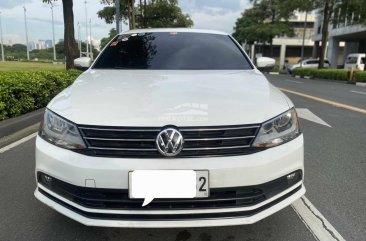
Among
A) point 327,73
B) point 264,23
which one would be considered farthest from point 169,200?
point 264,23

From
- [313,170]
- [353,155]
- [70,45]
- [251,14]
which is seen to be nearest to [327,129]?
[353,155]

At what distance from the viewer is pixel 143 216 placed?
237cm

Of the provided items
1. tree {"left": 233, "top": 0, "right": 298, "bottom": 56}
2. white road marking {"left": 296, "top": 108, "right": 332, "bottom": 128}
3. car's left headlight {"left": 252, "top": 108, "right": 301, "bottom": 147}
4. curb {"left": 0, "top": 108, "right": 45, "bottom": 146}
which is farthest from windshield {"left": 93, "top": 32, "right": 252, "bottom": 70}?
tree {"left": 233, "top": 0, "right": 298, "bottom": 56}

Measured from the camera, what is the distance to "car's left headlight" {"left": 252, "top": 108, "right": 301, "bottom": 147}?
250cm

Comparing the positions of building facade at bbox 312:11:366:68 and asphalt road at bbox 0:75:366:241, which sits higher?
building facade at bbox 312:11:366:68

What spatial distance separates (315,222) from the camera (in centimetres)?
307

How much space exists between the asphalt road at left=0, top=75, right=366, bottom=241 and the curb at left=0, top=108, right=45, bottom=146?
517 millimetres

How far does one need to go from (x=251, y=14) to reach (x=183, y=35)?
56487mm

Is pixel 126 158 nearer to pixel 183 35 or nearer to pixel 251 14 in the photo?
pixel 183 35

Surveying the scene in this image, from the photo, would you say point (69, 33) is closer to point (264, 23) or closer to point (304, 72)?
point (304, 72)

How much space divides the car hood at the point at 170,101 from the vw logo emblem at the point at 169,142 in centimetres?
7

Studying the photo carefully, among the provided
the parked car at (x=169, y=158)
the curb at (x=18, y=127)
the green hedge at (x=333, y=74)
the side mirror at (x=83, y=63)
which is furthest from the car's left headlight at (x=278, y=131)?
the green hedge at (x=333, y=74)

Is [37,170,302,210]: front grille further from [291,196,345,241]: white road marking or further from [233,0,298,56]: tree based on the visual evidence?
[233,0,298,56]: tree

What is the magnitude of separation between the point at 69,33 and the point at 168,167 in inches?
447
